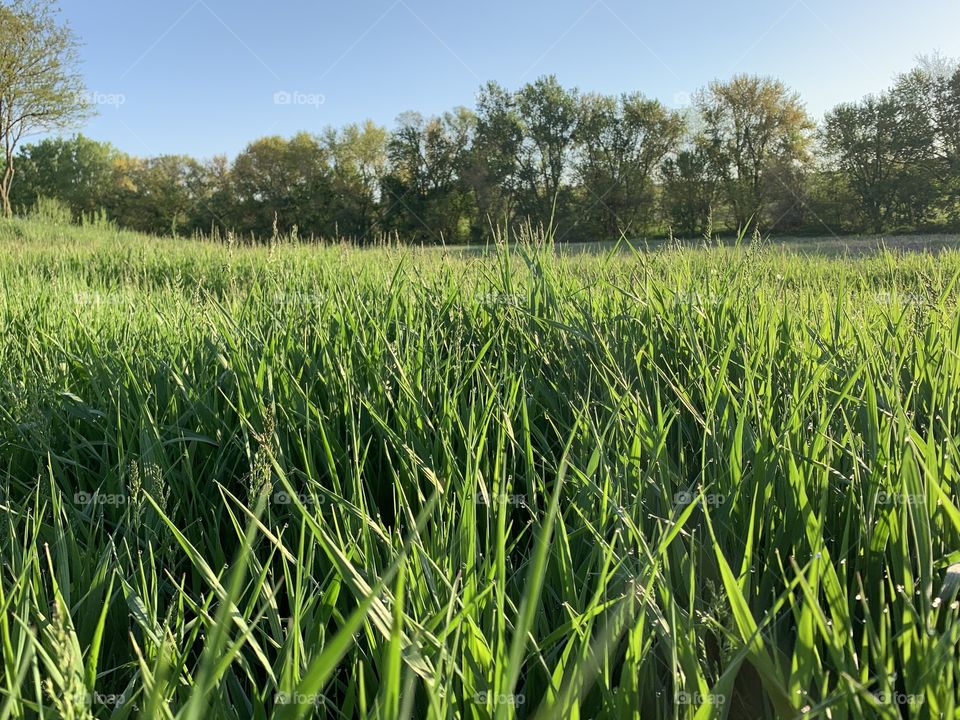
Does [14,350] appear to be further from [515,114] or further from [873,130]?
[515,114]

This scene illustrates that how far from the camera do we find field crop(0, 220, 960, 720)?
574 mm

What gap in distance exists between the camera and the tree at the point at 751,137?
810 inches

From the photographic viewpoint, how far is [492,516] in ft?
2.94

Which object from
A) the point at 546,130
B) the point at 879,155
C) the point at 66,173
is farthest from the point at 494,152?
the point at 66,173

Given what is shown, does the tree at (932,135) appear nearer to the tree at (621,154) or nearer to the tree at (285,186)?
→ the tree at (621,154)

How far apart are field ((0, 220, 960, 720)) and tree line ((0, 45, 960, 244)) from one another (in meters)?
15.7

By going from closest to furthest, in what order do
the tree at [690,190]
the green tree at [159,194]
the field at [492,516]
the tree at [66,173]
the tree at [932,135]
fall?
the field at [492,516]
the tree at [932,135]
the tree at [690,190]
the green tree at [159,194]
the tree at [66,173]

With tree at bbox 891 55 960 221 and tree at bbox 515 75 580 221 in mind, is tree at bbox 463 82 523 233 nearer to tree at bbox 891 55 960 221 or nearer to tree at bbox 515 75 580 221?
tree at bbox 515 75 580 221

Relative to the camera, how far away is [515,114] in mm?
25031

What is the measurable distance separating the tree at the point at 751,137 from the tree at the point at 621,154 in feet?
6.04

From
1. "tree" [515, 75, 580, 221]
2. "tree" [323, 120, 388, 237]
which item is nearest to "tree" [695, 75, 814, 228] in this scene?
"tree" [515, 75, 580, 221]

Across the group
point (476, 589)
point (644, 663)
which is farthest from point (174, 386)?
point (644, 663)

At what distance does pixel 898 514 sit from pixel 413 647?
0.62m

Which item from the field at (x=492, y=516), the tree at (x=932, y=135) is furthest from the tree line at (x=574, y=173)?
the field at (x=492, y=516)
